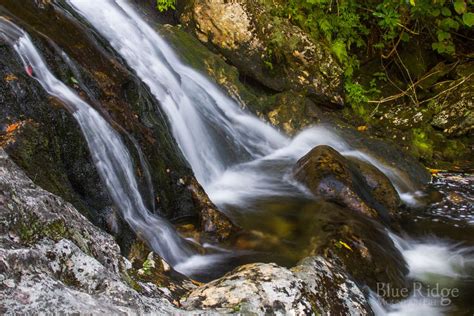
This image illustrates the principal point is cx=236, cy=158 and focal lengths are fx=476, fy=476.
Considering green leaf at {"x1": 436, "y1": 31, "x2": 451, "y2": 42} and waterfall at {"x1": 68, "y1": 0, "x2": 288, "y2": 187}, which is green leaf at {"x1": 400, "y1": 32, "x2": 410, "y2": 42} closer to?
green leaf at {"x1": 436, "y1": 31, "x2": 451, "y2": 42}

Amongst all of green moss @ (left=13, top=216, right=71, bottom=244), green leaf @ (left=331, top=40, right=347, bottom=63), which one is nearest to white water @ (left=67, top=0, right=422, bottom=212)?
green leaf @ (left=331, top=40, right=347, bottom=63)

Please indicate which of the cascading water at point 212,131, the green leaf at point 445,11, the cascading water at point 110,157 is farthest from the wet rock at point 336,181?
the green leaf at point 445,11

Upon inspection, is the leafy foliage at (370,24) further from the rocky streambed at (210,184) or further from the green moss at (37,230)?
the green moss at (37,230)

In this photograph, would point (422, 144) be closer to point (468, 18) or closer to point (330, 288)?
point (468, 18)

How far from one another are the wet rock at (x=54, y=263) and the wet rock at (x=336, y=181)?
Answer: 3555 mm

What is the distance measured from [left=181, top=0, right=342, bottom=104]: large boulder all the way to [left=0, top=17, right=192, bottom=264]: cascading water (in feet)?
15.6

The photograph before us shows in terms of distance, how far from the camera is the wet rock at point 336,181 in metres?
5.68

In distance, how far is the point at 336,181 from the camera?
5836 mm

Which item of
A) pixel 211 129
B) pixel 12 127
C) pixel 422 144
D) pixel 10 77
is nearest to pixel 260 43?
pixel 211 129

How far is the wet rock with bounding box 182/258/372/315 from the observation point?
2500 mm

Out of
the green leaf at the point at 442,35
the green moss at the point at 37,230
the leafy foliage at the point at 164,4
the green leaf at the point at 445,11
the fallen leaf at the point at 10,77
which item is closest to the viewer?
the green moss at the point at 37,230

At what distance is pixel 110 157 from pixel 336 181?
2889 millimetres

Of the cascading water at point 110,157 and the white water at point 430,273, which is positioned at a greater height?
the white water at point 430,273

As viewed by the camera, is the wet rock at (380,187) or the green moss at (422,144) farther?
the green moss at (422,144)
